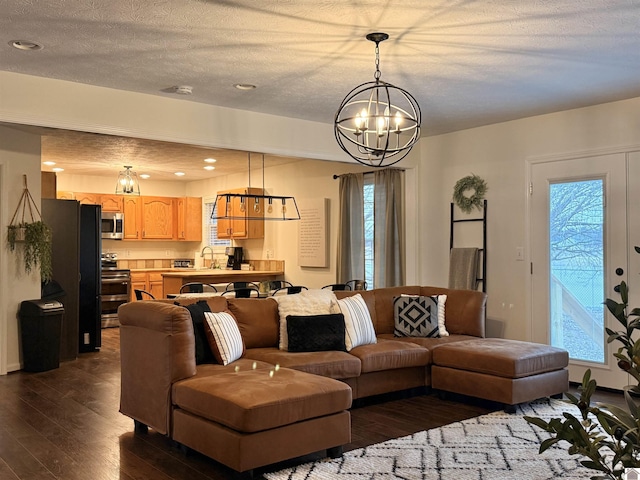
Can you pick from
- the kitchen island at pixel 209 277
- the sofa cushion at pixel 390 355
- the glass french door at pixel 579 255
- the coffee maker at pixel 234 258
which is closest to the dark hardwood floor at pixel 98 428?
the sofa cushion at pixel 390 355

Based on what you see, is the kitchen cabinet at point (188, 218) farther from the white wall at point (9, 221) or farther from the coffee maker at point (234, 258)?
the white wall at point (9, 221)

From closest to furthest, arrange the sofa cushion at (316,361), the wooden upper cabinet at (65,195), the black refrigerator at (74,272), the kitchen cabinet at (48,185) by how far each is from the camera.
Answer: the sofa cushion at (316,361) < the black refrigerator at (74,272) < the kitchen cabinet at (48,185) < the wooden upper cabinet at (65,195)

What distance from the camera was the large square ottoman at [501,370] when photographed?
470 cm

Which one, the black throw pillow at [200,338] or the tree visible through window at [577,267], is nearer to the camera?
the black throw pillow at [200,338]

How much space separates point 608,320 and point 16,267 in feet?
18.9

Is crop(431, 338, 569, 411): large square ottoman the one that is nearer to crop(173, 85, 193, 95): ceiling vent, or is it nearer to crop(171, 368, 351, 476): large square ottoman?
crop(171, 368, 351, 476): large square ottoman

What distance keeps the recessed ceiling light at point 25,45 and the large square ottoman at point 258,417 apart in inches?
92.7

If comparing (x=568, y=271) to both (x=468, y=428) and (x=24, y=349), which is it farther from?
(x=24, y=349)

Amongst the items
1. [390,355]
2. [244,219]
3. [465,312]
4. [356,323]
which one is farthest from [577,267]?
[244,219]

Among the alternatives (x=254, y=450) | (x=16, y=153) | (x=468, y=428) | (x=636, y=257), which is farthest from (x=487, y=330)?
(x=16, y=153)

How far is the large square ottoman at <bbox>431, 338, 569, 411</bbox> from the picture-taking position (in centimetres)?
470

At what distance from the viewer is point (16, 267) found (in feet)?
21.1

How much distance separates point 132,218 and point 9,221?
14.3 ft

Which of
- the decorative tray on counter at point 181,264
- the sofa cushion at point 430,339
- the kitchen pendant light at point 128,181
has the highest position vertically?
the kitchen pendant light at point 128,181
